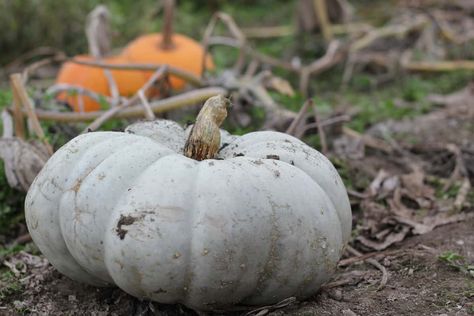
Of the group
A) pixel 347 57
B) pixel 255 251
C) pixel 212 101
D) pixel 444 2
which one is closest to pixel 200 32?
pixel 347 57

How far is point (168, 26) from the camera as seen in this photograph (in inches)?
197

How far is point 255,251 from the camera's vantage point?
83.4 inches

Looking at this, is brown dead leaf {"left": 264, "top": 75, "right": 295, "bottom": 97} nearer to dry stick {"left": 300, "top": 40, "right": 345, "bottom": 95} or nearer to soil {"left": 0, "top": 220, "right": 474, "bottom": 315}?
dry stick {"left": 300, "top": 40, "right": 345, "bottom": 95}

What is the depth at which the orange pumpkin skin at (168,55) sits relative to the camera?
498 centimetres

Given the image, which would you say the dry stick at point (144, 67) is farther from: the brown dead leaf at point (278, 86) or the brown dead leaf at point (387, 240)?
the brown dead leaf at point (387, 240)

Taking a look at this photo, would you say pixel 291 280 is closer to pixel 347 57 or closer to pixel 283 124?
pixel 283 124

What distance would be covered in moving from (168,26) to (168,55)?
7.6 inches

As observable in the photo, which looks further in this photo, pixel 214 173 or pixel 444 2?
pixel 444 2

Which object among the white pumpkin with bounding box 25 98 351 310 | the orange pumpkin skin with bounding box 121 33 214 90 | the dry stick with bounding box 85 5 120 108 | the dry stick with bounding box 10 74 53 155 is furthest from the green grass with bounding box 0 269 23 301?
the orange pumpkin skin with bounding box 121 33 214 90

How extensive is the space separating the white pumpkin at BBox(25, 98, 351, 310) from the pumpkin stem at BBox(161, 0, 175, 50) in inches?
103

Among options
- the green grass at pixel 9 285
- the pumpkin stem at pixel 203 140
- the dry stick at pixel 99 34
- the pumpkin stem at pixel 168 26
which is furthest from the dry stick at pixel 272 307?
the pumpkin stem at pixel 168 26

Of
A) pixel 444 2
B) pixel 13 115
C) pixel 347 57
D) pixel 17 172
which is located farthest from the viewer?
pixel 444 2

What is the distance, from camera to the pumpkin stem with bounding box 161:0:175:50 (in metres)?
4.84

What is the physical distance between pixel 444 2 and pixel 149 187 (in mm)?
6819
